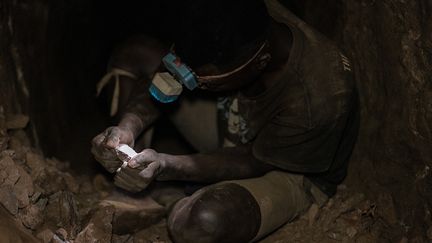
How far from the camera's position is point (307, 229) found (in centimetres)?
284

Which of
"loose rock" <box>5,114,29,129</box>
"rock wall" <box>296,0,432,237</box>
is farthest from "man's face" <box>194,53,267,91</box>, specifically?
"loose rock" <box>5,114,29,129</box>

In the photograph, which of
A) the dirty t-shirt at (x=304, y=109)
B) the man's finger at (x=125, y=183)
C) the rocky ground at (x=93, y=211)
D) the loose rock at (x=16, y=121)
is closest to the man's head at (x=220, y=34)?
the dirty t-shirt at (x=304, y=109)

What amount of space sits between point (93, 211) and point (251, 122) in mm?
827

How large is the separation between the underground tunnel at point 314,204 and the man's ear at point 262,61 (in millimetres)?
346

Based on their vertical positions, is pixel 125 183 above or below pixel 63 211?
above

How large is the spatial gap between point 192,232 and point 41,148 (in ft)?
3.51

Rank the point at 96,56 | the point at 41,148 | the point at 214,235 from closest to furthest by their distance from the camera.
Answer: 1. the point at 214,235
2. the point at 41,148
3. the point at 96,56

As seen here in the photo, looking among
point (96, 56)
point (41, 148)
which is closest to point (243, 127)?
point (41, 148)

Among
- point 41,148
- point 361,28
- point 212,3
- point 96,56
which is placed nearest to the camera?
point 212,3

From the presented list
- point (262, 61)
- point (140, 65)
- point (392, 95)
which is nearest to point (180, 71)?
point (262, 61)

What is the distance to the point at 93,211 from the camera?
2561 millimetres

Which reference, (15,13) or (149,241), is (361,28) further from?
(15,13)

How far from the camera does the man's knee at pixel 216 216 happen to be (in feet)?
8.19

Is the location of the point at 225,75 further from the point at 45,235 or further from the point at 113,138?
A: the point at 45,235
